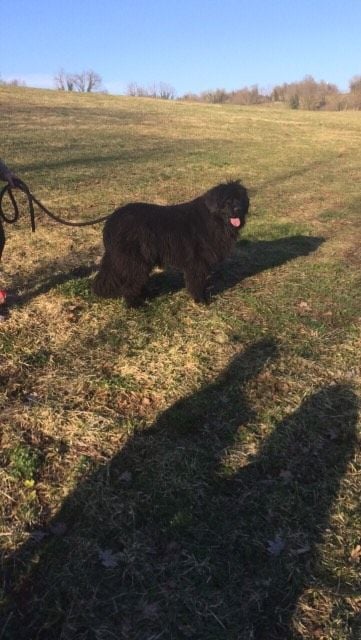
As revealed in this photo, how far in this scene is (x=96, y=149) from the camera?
17.1 metres

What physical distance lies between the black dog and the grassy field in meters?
0.34

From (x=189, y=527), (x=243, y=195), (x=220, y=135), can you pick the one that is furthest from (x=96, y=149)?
(x=189, y=527)

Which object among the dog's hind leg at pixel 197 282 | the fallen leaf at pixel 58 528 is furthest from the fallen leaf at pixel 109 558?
the dog's hind leg at pixel 197 282

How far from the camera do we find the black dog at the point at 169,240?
512cm

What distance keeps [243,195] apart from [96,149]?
12921 mm

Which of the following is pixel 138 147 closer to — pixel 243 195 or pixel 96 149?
pixel 96 149

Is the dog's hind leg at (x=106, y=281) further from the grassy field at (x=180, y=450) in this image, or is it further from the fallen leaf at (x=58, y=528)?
the fallen leaf at (x=58, y=528)

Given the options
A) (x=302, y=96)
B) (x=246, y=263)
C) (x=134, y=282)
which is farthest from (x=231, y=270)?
(x=302, y=96)

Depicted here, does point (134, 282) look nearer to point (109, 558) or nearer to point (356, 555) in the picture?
point (109, 558)

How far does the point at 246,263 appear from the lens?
7215 millimetres

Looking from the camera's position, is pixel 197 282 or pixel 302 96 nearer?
pixel 197 282

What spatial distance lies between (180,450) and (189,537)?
2.29ft

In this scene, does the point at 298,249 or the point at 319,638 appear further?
the point at 298,249

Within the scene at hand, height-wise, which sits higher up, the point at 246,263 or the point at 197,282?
the point at 197,282
